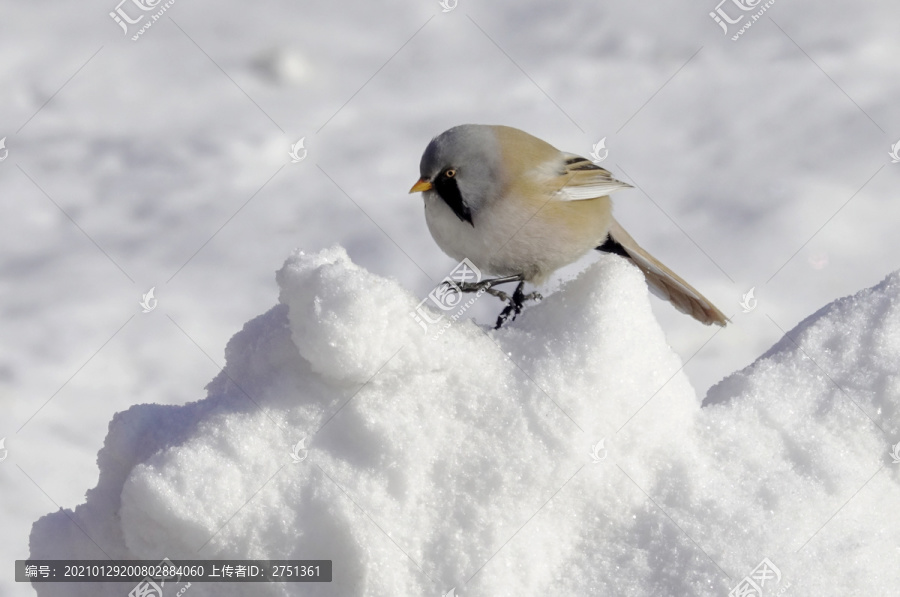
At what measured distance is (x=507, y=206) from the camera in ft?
8.80

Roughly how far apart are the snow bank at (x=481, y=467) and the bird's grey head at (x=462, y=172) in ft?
1.98

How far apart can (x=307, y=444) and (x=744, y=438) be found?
107 centimetres

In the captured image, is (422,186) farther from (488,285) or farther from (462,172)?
(488,285)

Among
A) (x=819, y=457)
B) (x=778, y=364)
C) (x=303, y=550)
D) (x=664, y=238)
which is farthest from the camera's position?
(x=664, y=238)

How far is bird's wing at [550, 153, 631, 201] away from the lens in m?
2.91

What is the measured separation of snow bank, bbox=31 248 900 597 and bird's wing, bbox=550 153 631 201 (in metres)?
0.80

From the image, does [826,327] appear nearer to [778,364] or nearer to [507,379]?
[778,364]

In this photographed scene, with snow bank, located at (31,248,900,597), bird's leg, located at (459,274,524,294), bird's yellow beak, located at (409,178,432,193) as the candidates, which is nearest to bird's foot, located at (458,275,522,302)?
bird's leg, located at (459,274,524,294)

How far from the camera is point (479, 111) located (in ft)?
18.2

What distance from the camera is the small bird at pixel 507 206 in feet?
8.66

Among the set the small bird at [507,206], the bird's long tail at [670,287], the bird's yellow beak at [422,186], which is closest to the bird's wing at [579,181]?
the small bird at [507,206]

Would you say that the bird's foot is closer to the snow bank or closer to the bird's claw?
the bird's claw

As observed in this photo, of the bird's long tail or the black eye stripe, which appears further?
the bird's long tail

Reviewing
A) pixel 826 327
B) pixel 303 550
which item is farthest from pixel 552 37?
pixel 303 550
